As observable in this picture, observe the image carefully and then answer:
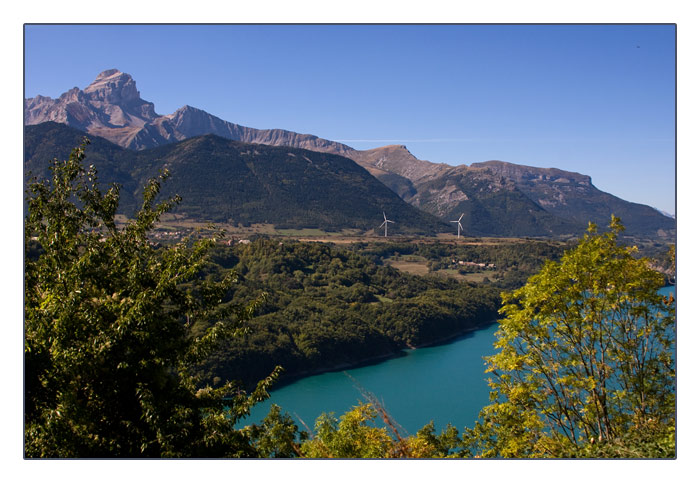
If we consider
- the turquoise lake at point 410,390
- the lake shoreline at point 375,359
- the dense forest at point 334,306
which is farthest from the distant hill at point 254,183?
the turquoise lake at point 410,390

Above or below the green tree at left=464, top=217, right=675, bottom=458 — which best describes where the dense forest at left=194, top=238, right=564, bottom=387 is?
below

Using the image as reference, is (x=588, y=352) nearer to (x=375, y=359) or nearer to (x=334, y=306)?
(x=375, y=359)

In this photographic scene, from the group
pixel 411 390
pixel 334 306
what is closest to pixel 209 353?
pixel 411 390

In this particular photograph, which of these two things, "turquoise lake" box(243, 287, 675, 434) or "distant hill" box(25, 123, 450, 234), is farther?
"distant hill" box(25, 123, 450, 234)

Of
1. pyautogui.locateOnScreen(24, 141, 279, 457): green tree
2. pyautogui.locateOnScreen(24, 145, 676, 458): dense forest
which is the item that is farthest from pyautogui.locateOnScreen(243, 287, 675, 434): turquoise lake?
pyautogui.locateOnScreen(24, 141, 279, 457): green tree

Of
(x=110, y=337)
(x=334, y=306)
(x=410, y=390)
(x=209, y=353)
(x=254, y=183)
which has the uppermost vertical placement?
(x=254, y=183)

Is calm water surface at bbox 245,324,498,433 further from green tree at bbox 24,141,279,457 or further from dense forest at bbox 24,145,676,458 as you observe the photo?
green tree at bbox 24,141,279,457
